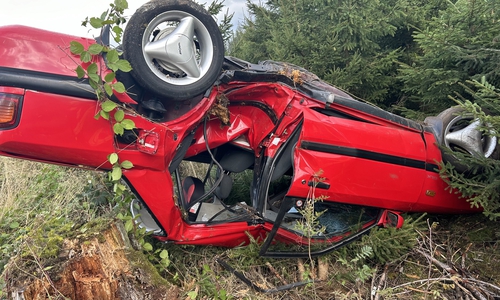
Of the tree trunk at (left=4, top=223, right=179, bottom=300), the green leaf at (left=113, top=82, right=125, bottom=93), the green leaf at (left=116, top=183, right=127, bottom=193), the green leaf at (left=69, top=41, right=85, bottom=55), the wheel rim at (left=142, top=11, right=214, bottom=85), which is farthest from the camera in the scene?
the green leaf at (left=116, top=183, right=127, bottom=193)

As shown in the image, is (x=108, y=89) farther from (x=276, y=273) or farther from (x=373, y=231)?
(x=373, y=231)

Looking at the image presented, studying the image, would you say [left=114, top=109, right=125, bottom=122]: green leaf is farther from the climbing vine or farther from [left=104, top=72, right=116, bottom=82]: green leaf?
[left=104, top=72, right=116, bottom=82]: green leaf

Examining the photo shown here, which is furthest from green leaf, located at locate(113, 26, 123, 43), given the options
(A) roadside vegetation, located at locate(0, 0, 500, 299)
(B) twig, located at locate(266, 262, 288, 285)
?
(B) twig, located at locate(266, 262, 288, 285)

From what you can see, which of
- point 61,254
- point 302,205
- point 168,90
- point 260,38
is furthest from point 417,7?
point 61,254

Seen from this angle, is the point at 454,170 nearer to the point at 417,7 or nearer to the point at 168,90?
the point at 168,90

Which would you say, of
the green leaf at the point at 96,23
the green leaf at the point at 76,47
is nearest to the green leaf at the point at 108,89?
the green leaf at the point at 76,47

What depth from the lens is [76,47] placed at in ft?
6.68

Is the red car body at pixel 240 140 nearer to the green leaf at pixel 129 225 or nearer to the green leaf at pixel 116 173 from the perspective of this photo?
the green leaf at pixel 116 173

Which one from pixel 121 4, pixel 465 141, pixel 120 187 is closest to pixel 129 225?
pixel 120 187

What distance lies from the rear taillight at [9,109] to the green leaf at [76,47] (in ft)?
1.26

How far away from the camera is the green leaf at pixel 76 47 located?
2015 millimetres

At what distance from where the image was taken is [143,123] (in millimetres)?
2367

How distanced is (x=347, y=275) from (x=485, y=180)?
4.23 ft

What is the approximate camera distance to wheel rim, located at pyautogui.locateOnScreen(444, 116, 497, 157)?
2.90 meters
